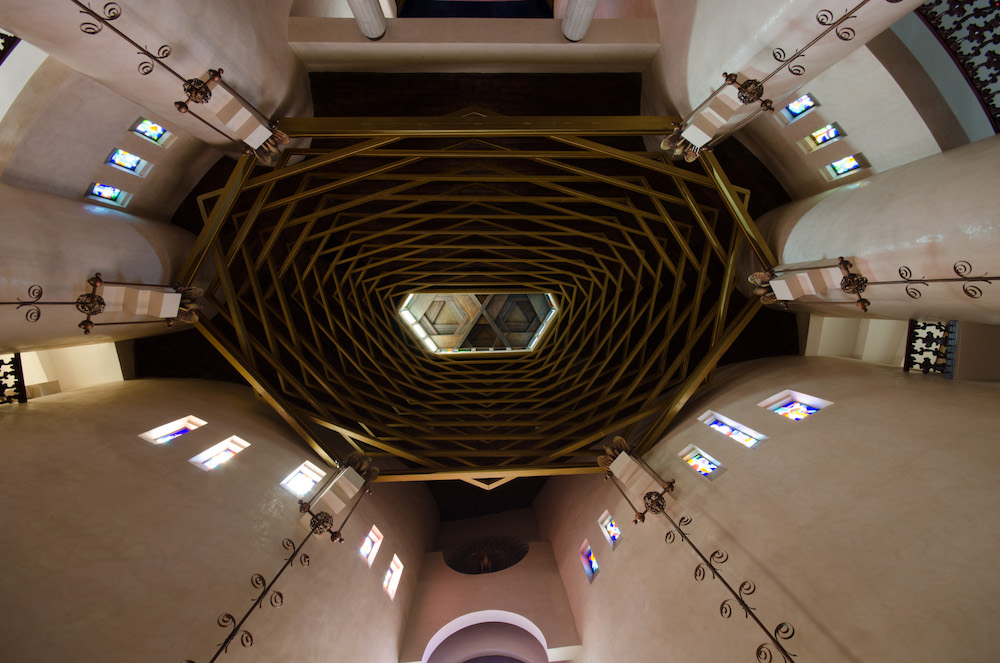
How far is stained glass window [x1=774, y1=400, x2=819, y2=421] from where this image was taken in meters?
8.87

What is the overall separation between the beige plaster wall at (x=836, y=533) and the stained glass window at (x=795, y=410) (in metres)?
0.30

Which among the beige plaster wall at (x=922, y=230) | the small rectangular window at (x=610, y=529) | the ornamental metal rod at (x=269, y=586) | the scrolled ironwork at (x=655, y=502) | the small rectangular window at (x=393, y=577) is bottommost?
the small rectangular window at (x=393, y=577)

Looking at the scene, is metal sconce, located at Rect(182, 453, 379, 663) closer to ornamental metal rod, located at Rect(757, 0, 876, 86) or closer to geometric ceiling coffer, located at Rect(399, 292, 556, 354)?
geometric ceiling coffer, located at Rect(399, 292, 556, 354)

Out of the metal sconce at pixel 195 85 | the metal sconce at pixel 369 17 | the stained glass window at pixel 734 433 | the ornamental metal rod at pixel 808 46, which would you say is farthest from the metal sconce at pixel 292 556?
the ornamental metal rod at pixel 808 46

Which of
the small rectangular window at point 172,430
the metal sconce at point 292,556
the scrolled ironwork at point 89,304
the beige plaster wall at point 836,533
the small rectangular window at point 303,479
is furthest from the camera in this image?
the small rectangular window at point 303,479

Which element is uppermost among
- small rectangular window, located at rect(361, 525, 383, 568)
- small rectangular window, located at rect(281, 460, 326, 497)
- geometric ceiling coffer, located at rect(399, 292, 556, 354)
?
geometric ceiling coffer, located at rect(399, 292, 556, 354)

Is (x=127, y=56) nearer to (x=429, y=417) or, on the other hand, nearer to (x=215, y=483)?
(x=215, y=483)

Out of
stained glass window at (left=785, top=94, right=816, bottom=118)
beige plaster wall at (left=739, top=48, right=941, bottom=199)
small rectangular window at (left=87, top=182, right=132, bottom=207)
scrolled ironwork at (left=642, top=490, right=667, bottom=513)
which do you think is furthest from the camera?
scrolled ironwork at (left=642, top=490, right=667, bottom=513)

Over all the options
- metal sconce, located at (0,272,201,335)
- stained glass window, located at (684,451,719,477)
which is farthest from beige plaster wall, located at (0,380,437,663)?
stained glass window, located at (684,451,719,477)

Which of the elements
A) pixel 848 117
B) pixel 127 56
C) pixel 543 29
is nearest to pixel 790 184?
pixel 848 117

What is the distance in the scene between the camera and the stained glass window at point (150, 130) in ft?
29.3

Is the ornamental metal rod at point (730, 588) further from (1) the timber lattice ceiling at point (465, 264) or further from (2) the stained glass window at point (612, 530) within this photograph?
(1) the timber lattice ceiling at point (465, 264)

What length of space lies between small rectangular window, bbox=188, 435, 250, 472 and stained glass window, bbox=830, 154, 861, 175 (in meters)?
13.8

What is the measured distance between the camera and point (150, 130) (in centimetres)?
916
